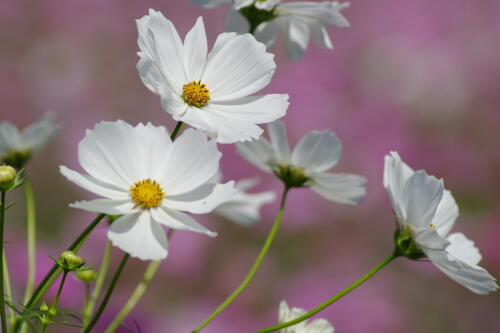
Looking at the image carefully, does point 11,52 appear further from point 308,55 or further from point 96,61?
point 308,55

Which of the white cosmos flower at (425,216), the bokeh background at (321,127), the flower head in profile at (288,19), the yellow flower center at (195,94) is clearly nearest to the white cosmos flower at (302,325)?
the white cosmos flower at (425,216)

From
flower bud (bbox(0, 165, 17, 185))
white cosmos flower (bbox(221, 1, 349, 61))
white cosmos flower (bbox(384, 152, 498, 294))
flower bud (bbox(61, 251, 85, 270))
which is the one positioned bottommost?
white cosmos flower (bbox(384, 152, 498, 294))

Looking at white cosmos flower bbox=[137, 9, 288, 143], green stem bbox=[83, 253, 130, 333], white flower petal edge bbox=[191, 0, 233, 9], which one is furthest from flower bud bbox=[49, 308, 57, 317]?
white flower petal edge bbox=[191, 0, 233, 9]

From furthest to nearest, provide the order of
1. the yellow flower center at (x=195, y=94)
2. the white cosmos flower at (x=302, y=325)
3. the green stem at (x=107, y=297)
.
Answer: the white cosmos flower at (x=302, y=325) < the yellow flower center at (x=195, y=94) < the green stem at (x=107, y=297)

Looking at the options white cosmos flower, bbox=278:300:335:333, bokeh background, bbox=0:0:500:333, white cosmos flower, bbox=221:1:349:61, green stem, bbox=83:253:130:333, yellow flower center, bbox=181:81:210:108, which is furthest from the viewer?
bokeh background, bbox=0:0:500:333

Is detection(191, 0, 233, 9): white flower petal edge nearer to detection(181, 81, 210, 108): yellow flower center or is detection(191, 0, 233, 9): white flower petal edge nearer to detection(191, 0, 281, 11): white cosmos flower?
detection(191, 0, 281, 11): white cosmos flower

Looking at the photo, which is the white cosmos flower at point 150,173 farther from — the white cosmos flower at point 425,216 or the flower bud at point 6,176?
the white cosmos flower at point 425,216

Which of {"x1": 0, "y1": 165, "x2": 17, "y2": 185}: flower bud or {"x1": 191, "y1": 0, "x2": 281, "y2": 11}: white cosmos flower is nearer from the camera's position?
{"x1": 0, "y1": 165, "x2": 17, "y2": 185}: flower bud
